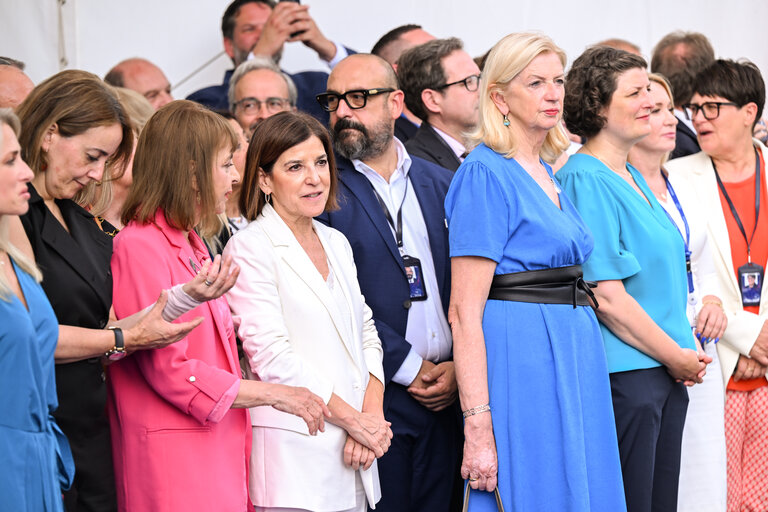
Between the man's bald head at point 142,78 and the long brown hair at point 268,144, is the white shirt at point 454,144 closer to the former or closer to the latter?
the long brown hair at point 268,144

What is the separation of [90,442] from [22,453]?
536 millimetres

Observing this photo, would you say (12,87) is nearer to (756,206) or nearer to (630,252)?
(630,252)

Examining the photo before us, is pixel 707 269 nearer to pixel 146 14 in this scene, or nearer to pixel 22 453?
pixel 22 453

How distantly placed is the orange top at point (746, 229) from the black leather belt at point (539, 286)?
1.55 meters

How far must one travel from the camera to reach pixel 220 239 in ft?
12.4

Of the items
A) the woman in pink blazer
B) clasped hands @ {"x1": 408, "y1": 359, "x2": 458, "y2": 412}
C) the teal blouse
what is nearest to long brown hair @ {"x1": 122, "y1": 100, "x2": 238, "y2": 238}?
the woman in pink blazer

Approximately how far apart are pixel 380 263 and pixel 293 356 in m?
0.72

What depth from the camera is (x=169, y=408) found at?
262 cm

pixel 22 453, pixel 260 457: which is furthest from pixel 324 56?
pixel 22 453

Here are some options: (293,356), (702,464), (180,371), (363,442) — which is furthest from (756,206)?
(180,371)

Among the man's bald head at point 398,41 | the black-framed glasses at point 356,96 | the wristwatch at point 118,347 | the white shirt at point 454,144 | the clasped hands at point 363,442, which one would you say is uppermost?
the man's bald head at point 398,41

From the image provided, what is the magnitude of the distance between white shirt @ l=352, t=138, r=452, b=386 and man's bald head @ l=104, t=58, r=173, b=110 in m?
1.94

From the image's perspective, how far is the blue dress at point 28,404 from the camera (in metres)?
2.14

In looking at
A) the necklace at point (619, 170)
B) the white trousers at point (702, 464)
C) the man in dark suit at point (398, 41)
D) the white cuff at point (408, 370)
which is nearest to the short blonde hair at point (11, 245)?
the white cuff at point (408, 370)
